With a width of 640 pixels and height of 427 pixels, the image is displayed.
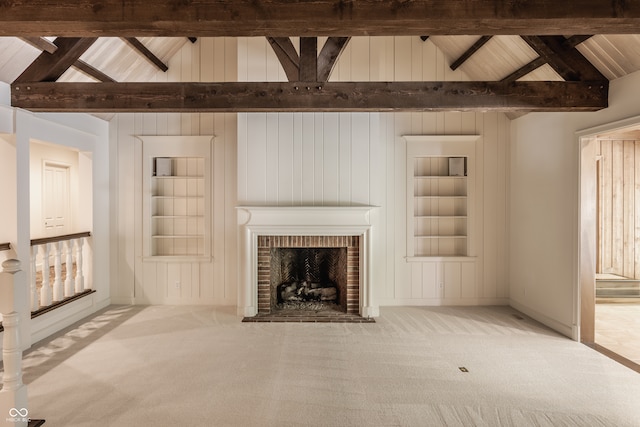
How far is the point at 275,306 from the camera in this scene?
495cm

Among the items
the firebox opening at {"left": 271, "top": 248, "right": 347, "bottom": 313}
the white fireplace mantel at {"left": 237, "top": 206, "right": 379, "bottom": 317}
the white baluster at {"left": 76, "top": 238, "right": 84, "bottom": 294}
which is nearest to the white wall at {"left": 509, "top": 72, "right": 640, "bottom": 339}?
the white fireplace mantel at {"left": 237, "top": 206, "right": 379, "bottom": 317}

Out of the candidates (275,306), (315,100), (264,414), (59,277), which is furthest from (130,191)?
(264,414)

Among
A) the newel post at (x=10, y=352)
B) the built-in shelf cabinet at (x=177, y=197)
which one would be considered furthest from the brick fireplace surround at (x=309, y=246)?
the newel post at (x=10, y=352)

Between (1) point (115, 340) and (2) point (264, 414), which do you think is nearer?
(2) point (264, 414)

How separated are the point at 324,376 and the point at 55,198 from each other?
7.25m

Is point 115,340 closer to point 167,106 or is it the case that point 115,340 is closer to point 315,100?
point 167,106

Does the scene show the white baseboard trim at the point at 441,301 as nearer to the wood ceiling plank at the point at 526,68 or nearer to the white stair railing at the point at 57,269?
the wood ceiling plank at the point at 526,68

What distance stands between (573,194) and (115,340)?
5.15m

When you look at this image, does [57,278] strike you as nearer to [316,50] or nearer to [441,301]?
[316,50]

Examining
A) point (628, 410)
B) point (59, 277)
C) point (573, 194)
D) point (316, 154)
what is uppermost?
point (316, 154)

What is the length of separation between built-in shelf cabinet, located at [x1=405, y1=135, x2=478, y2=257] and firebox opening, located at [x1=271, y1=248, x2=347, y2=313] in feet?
3.62

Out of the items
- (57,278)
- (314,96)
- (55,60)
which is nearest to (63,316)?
(57,278)

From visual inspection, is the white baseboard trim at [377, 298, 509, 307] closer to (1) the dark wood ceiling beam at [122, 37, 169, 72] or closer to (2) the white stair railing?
(2) the white stair railing

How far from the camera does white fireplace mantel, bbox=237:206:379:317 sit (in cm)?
456
